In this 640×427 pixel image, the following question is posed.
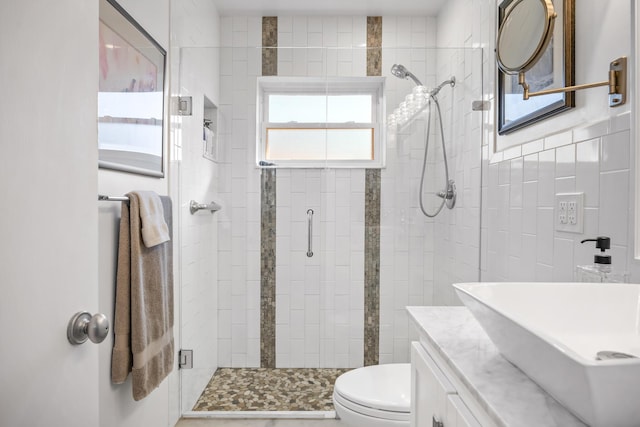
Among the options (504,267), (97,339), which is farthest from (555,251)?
(97,339)

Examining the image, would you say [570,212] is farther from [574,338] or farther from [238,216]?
[238,216]

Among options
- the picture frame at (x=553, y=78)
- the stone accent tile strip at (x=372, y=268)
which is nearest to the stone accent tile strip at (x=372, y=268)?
the stone accent tile strip at (x=372, y=268)

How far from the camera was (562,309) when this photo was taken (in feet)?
2.61

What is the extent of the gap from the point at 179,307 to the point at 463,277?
62.0 inches

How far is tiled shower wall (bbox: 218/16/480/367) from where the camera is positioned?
2266 millimetres

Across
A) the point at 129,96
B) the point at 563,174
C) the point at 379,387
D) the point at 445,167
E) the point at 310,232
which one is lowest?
the point at 379,387

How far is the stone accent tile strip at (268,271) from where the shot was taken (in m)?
2.28

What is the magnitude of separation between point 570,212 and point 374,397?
106 cm

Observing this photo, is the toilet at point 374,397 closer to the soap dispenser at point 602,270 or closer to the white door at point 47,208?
the soap dispenser at point 602,270

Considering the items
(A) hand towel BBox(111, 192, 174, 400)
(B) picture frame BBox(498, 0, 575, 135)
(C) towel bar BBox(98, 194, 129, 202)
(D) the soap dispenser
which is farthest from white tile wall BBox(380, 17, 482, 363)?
(C) towel bar BBox(98, 194, 129, 202)

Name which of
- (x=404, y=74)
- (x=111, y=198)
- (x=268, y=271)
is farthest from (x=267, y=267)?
(x=404, y=74)

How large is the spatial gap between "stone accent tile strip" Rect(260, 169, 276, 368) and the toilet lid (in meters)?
0.63

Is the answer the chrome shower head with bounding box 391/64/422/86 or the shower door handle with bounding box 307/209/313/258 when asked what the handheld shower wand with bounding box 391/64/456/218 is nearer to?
the chrome shower head with bounding box 391/64/422/86

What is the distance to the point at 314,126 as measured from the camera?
233 cm
